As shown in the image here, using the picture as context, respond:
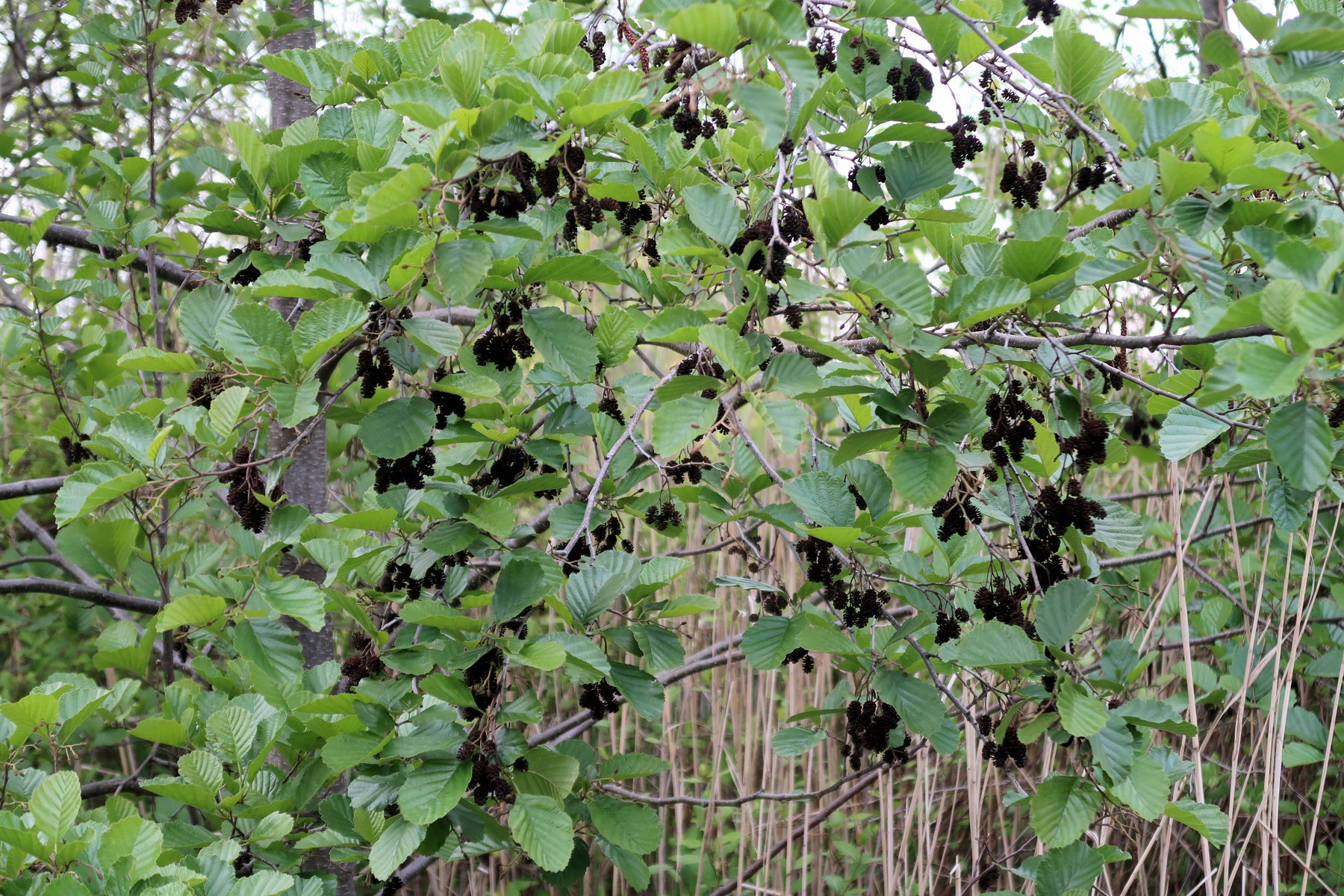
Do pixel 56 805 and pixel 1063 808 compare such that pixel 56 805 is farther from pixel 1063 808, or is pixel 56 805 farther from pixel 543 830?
pixel 1063 808

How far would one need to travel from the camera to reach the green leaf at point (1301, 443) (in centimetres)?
74

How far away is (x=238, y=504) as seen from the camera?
918 millimetres

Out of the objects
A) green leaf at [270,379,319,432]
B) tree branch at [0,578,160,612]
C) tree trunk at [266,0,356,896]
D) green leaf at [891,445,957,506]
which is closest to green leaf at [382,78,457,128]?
green leaf at [270,379,319,432]

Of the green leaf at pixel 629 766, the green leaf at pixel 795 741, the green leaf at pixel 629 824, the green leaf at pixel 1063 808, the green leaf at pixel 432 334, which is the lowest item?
the green leaf at pixel 629 766

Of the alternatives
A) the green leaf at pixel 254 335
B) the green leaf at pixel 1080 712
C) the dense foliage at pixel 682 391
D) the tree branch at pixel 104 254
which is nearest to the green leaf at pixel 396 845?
the dense foliage at pixel 682 391

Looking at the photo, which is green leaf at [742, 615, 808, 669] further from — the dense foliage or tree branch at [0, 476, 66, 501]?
tree branch at [0, 476, 66, 501]

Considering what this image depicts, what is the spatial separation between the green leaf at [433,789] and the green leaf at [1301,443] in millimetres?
659

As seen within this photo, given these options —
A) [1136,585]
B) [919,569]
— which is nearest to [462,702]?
[919,569]

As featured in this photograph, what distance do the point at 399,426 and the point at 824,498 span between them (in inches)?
14.5

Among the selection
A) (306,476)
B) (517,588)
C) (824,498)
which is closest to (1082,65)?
(824,498)

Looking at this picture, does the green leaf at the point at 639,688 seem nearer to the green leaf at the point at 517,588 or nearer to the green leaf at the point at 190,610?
the green leaf at the point at 517,588

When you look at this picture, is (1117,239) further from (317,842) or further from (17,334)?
(17,334)

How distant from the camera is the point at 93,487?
935 millimetres

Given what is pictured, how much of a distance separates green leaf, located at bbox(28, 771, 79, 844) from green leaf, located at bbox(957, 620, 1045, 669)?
0.79 meters
